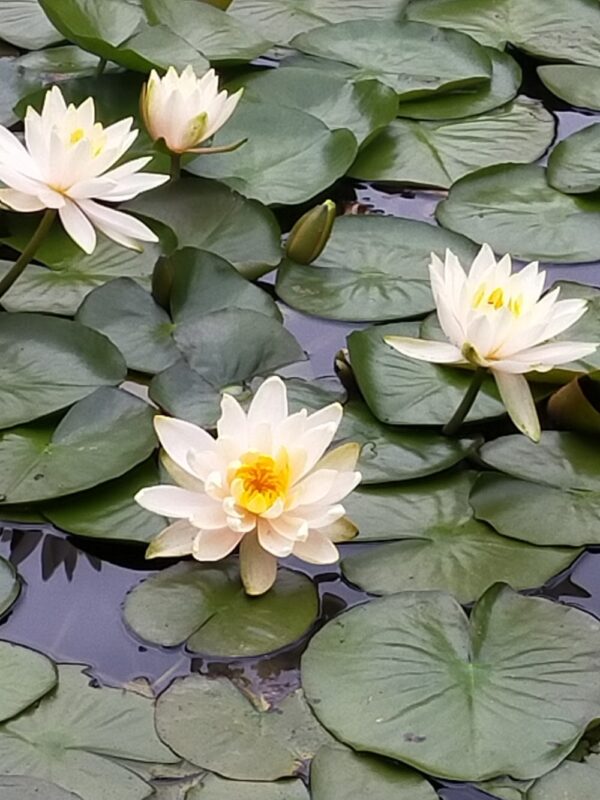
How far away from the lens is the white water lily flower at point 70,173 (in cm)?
162

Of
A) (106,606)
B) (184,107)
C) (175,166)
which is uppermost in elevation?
(184,107)

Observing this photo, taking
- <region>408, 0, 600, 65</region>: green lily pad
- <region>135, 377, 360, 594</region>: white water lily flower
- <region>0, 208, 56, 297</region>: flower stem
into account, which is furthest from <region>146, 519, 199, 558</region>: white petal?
<region>408, 0, 600, 65</region>: green lily pad

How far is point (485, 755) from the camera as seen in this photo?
123 cm

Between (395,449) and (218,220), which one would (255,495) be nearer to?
(395,449)

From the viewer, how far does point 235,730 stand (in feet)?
4.11

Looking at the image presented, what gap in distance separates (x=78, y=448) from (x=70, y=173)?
0.36 meters

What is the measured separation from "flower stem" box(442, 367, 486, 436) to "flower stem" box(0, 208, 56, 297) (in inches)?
23.1

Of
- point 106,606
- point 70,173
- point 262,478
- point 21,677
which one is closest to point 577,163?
point 70,173

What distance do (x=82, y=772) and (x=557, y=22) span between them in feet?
6.56

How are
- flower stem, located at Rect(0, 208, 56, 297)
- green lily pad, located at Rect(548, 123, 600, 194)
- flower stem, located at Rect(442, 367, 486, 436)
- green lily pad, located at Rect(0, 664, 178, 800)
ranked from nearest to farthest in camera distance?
green lily pad, located at Rect(0, 664, 178, 800) → flower stem, located at Rect(442, 367, 486, 436) → flower stem, located at Rect(0, 208, 56, 297) → green lily pad, located at Rect(548, 123, 600, 194)

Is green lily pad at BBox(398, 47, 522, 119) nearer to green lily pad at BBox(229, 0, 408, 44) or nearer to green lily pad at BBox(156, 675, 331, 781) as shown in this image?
green lily pad at BBox(229, 0, 408, 44)

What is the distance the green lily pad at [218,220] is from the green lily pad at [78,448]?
0.38 metres

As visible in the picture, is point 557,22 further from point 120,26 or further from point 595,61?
point 120,26

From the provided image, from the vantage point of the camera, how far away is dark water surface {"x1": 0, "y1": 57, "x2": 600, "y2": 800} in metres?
1.33
